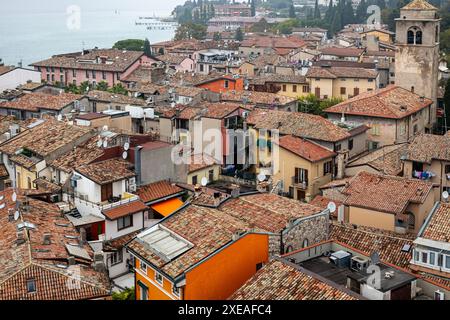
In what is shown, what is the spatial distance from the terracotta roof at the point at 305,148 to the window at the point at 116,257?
27.6 ft

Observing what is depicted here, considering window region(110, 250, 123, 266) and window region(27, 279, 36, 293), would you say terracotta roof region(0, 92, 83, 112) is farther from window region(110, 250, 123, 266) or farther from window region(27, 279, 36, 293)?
window region(27, 279, 36, 293)

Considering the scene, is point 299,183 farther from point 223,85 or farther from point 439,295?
point 223,85

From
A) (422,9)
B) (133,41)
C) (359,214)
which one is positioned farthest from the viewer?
(133,41)

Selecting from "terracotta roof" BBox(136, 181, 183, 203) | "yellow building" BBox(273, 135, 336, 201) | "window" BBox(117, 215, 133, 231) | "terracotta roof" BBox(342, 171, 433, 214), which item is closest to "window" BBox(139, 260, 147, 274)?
"window" BBox(117, 215, 133, 231)

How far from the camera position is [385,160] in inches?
942

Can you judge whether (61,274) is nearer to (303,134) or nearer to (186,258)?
(186,258)

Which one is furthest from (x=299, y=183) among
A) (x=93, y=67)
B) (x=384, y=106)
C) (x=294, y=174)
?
(x=93, y=67)

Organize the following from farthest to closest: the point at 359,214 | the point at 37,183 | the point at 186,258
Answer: the point at 37,183
the point at 359,214
the point at 186,258

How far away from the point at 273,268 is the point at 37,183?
12108 mm

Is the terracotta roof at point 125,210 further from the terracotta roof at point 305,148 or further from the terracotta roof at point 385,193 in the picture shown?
the terracotta roof at point 305,148

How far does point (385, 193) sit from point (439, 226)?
172 inches
